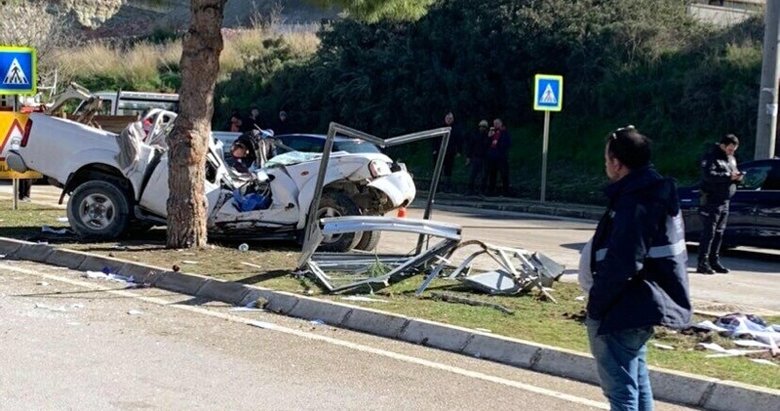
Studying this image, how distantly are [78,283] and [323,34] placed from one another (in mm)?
24168

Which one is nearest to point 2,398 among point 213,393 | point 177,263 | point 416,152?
point 213,393

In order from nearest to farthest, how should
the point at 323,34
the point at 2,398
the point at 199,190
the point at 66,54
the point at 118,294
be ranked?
the point at 2,398 → the point at 118,294 → the point at 199,190 → the point at 323,34 → the point at 66,54

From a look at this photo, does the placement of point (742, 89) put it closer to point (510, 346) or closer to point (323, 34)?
point (323, 34)

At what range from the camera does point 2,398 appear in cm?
686

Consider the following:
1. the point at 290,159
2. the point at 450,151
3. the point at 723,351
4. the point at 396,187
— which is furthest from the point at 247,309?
the point at 450,151

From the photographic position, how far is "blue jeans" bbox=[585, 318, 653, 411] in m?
5.50

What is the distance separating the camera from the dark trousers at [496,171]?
25484 millimetres

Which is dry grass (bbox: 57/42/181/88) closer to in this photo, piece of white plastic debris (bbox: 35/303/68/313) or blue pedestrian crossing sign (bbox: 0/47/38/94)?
blue pedestrian crossing sign (bbox: 0/47/38/94)

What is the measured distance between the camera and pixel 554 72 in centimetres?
2881

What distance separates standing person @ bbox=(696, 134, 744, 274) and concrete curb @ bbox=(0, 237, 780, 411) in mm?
5770

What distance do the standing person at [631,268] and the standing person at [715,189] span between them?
27.9 ft

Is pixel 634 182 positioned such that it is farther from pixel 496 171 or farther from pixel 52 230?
pixel 496 171

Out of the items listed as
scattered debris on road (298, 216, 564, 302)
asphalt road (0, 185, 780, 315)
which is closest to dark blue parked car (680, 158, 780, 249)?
asphalt road (0, 185, 780, 315)

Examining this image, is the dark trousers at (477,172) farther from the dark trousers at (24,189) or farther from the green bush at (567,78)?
the dark trousers at (24,189)
